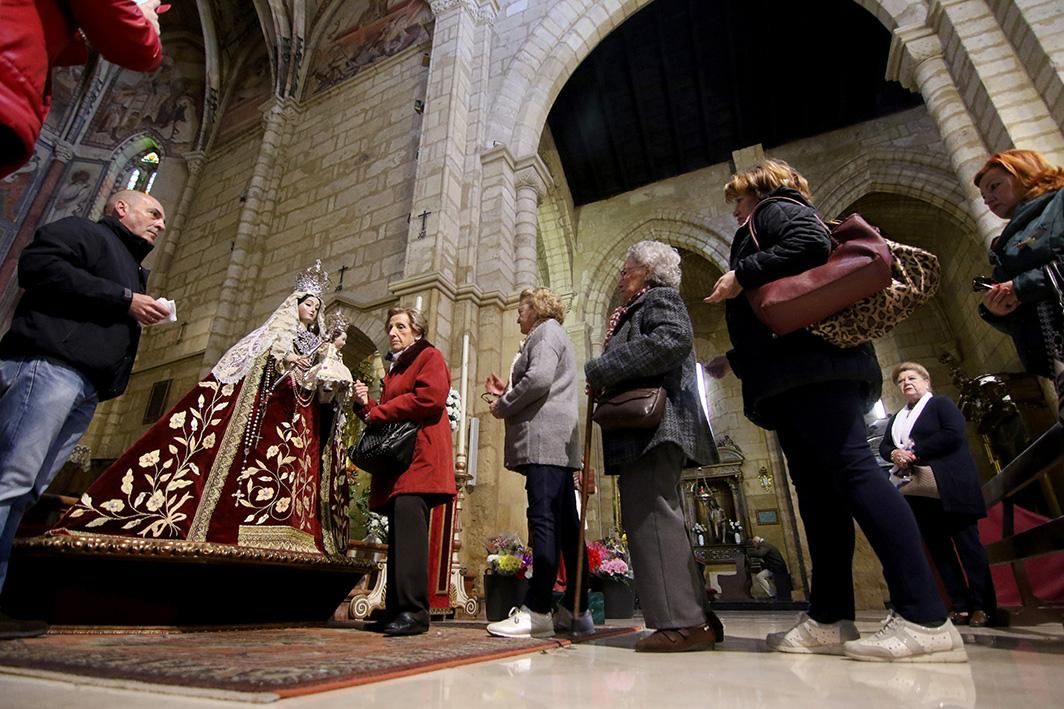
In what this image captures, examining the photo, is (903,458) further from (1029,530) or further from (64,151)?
(64,151)

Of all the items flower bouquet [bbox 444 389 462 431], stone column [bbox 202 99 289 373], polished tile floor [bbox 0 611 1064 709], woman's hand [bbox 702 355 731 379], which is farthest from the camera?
stone column [bbox 202 99 289 373]

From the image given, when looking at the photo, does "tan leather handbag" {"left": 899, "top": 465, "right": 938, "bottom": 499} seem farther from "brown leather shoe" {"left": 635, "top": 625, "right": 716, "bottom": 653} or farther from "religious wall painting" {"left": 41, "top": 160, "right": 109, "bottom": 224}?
"religious wall painting" {"left": 41, "top": 160, "right": 109, "bottom": 224}

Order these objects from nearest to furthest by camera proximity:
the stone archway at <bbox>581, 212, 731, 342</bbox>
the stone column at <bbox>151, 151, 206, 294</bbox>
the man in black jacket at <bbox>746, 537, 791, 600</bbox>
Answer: the man in black jacket at <bbox>746, 537, 791, 600</bbox> → the stone column at <bbox>151, 151, 206, 294</bbox> → the stone archway at <bbox>581, 212, 731, 342</bbox>

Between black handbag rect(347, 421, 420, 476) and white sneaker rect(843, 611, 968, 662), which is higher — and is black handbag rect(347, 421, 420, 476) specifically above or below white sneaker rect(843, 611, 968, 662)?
above

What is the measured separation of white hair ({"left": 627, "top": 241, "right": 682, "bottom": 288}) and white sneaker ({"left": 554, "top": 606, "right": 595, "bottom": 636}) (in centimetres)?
149

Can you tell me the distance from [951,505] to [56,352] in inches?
157

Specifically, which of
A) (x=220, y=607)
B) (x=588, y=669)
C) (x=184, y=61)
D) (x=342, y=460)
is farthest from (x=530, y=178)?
(x=184, y=61)

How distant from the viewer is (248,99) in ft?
36.5

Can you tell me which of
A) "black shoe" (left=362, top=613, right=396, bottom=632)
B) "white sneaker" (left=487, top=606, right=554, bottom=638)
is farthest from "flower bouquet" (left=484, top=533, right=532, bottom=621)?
"white sneaker" (left=487, top=606, right=554, bottom=638)

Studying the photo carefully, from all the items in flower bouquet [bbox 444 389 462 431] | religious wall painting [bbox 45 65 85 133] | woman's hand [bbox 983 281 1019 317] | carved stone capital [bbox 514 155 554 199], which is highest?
religious wall painting [bbox 45 65 85 133]

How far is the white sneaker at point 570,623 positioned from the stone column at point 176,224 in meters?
9.89

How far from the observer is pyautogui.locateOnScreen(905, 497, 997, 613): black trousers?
8.91ft

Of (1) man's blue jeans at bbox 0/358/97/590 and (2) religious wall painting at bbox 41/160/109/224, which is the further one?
(2) religious wall painting at bbox 41/160/109/224

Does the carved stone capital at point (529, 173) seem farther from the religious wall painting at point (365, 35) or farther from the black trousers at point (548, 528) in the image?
the black trousers at point (548, 528)
